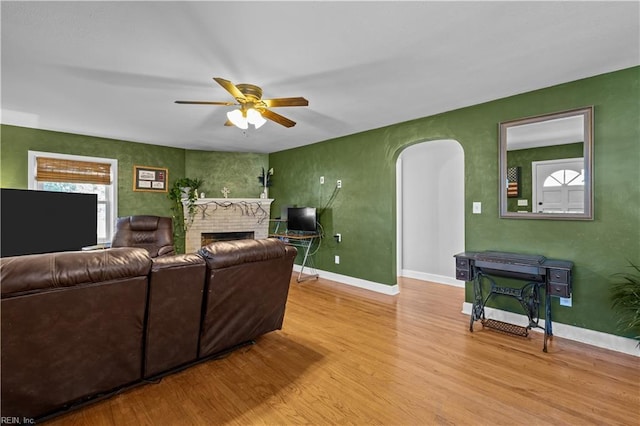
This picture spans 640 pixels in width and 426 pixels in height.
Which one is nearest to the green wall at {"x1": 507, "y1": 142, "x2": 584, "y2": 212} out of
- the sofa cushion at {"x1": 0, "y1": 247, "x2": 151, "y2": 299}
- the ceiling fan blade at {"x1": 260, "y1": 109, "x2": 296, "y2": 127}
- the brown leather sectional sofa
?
the ceiling fan blade at {"x1": 260, "y1": 109, "x2": 296, "y2": 127}

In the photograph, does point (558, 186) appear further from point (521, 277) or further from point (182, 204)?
point (182, 204)

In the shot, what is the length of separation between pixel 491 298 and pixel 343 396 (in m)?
2.22

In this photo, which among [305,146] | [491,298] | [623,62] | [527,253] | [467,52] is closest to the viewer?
[467,52]

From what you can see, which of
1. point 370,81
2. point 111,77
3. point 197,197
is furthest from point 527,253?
point 197,197

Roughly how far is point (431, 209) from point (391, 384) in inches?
138

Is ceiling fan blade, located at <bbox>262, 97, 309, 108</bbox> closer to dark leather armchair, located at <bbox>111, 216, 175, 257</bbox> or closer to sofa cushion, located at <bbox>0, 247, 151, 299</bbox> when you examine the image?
sofa cushion, located at <bbox>0, 247, 151, 299</bbox>

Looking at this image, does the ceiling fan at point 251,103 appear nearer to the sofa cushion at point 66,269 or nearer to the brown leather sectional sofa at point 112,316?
the brown leather sectional sofa at point 112,316

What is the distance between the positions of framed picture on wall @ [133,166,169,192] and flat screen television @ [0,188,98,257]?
1049mm

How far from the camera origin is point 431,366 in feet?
7.48

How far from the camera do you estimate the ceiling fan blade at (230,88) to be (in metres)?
2.16

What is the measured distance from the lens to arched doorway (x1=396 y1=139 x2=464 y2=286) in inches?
184

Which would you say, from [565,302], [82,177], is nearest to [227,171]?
[82,177]

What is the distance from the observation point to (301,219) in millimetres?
5129

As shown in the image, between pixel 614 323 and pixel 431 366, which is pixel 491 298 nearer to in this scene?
pixel 614 323
